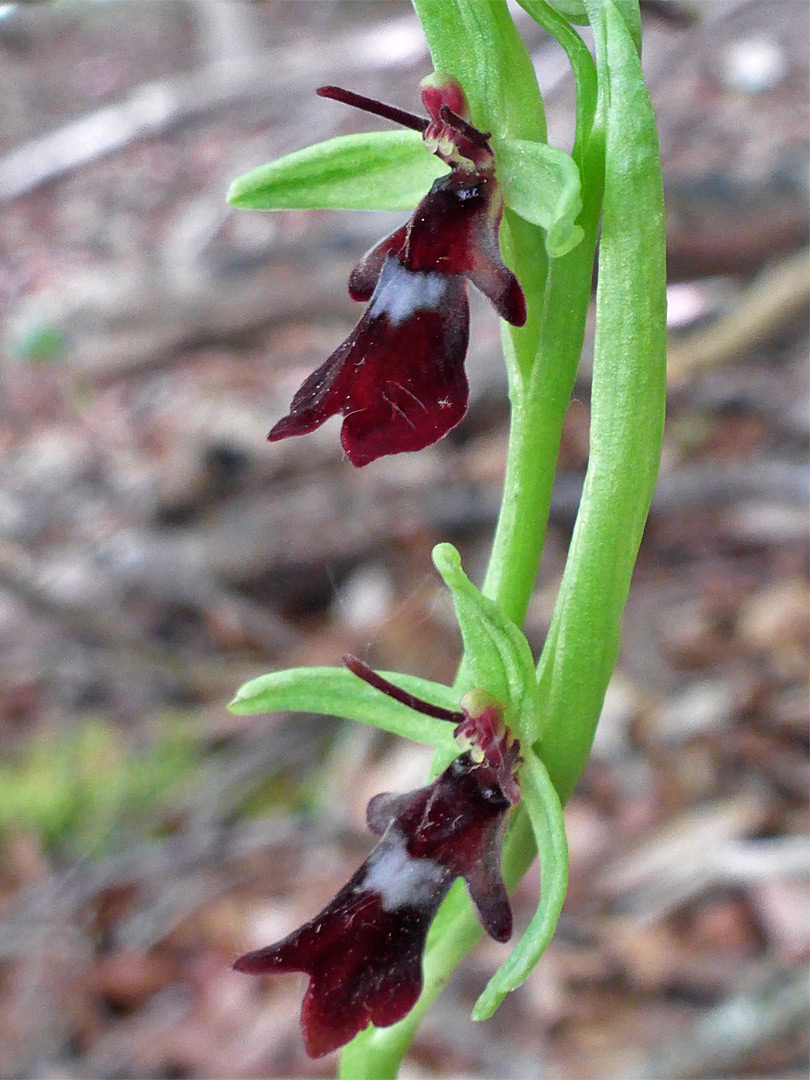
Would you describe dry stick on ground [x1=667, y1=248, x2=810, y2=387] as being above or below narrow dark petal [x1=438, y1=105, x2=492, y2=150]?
below

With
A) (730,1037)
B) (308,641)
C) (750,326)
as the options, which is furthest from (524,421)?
(750,326)

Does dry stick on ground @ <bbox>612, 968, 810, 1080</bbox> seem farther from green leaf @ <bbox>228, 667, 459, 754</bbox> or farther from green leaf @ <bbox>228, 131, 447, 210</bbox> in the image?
green leaf @ <bbox>228, 131, 447, 210</bbox>

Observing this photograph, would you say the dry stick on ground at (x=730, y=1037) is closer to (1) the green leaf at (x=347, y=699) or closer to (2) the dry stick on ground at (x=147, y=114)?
(1) the green leaf at (x=347, y=699)

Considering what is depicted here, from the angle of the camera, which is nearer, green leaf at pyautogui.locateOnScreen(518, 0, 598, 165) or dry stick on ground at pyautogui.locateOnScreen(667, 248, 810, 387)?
green leaf at pyautogui.locateOnScreen(518, 0, 598, 165)

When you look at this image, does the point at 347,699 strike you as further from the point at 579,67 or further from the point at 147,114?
the point at 147,114

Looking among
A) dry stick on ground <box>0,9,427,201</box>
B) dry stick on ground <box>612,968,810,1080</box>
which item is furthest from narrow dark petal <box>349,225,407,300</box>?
dry stick on ground <box>0,9,427,201</box>

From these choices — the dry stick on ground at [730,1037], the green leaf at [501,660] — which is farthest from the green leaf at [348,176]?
the dry stick on ground at [730,1037]

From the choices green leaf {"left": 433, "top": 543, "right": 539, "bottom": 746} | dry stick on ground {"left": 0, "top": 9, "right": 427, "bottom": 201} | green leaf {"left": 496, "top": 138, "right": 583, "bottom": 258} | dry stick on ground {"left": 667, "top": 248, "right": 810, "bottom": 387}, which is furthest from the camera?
dry stick on ground {"left": 0, "top": 9, "right": 427, "bottom": 201}
